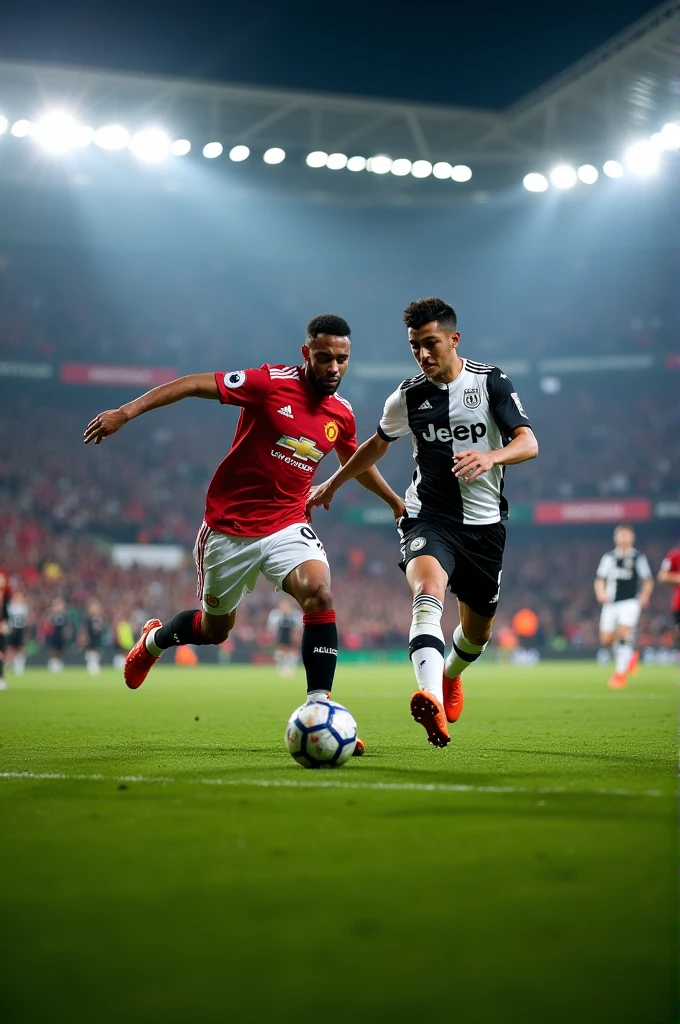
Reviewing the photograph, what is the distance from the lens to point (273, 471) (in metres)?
7.12

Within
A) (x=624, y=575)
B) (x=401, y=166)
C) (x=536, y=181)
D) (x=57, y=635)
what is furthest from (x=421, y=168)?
(x=624, y=575)

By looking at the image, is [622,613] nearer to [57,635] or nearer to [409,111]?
[57,635]

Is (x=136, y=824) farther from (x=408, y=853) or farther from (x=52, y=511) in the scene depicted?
(x=52, y=511)

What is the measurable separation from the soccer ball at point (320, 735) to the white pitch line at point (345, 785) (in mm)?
390

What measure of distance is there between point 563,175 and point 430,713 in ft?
106

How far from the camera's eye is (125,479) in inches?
1564

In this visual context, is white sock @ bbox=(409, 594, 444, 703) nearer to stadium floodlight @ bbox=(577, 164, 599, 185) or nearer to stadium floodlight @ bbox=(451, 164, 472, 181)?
stadium floodlight @ bbox=(451, 164, 472, 181)

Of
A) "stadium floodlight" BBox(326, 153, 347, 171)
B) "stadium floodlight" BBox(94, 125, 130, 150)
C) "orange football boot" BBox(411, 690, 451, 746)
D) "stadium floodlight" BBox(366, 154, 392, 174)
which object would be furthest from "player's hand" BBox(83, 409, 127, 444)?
"stadium floodlight" BBox(366, 154, 392, 174)

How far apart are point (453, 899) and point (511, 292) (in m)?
45.2

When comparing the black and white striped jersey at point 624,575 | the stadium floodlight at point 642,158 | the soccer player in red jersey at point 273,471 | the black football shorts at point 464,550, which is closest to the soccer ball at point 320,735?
the soccer player in red jersey at point 273,471

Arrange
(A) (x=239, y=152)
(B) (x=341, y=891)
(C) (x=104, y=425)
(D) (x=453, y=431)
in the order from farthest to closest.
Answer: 1. (A) (x=239, y=152)
2. (D) (x=453, y=431)
3. (C) (x=104, y=425)
4. (B) (x=341, y=891)

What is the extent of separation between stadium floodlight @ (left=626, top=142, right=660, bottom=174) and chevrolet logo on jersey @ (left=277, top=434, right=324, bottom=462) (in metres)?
29.5

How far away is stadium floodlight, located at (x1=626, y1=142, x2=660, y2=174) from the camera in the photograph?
33.3 meters

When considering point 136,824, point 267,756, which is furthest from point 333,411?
point 136,824
